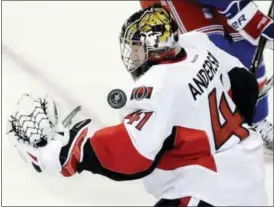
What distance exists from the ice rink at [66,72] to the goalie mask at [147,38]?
0.62 metres

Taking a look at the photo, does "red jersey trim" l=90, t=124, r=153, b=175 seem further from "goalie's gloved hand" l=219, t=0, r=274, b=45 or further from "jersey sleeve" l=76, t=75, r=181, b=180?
"goalie's gloved hand" l=219, t=0, r=274, b=45

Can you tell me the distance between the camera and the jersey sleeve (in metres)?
1.62

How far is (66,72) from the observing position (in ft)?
9.72

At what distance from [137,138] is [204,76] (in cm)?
24

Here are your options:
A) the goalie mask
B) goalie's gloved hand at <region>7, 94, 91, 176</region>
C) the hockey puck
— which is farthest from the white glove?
the goalie mask

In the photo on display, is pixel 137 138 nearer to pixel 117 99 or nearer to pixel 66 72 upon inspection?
pixel 117 99

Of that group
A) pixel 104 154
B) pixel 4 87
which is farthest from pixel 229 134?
pixel 4 87

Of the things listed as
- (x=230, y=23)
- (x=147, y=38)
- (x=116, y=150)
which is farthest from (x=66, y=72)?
(x=116, y=150)

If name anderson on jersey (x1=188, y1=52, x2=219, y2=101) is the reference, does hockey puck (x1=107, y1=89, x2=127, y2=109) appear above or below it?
above

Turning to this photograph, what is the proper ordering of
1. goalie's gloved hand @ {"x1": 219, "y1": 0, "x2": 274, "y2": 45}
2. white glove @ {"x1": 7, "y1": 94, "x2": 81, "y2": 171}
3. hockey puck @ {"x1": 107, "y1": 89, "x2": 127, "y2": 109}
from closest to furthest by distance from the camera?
white glove @ {"x1": 7, "y1": 94, "x2": 81, "y2": 171} → hockey puck @ {"x1": 107, "y1": 89, "x2": 127, "y2": 109} → goalie's gloved hand @ {"x1": 219, "y1": 0, "x2": 274, "y2": 45}

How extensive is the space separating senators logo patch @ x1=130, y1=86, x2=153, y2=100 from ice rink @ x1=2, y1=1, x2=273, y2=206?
27.1 inches

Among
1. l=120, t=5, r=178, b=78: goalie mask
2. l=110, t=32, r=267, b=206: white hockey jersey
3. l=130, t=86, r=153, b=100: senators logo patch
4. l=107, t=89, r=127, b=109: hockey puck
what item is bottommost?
l=110, t=32, r=267, b=206: white hockey jersey

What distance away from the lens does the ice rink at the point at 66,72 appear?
2.44m

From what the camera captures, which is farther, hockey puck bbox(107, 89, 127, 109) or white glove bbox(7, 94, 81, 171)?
hockey puck bbox(107, 89, 127, 109)
